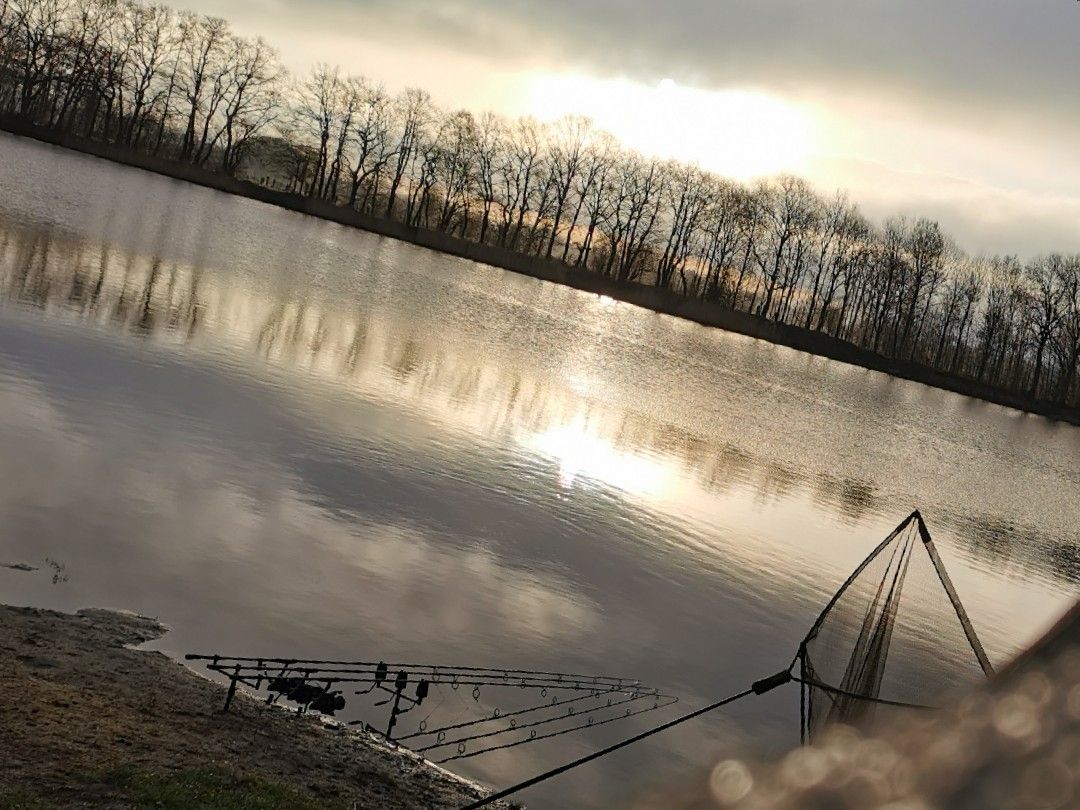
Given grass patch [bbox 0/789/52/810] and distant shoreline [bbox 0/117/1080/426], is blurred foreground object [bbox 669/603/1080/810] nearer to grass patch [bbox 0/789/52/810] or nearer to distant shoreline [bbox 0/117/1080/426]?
grass patch [bbox 0/789/52/810]

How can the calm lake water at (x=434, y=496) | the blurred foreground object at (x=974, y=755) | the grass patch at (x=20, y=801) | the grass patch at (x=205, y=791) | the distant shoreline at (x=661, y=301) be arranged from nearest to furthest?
the blurred foreground object at (x=974, y=755) < the grass patch at (x=20, y=801) < the grass patch at (x=205, y=791) < the calm lake water at (x=434, y=496) < the distant shoreline at (x=661, y=301)

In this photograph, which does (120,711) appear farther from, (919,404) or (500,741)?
(919,404)

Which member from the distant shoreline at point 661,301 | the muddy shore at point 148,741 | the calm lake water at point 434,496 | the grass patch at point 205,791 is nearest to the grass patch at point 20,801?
the muddy shore at point 148,741

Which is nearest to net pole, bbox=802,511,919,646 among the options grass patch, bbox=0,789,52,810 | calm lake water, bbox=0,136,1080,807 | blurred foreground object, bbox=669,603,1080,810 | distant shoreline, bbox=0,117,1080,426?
calm lake water, bbox=0,136,1080,807

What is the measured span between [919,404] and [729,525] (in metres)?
65.2

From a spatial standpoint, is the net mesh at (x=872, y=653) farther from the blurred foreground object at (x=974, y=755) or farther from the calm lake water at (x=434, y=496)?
the blurred foreground object at (x=974, y=755)

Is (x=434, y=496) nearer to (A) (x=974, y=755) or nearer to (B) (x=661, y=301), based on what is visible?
(A) (x=974, y=755)

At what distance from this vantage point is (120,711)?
28.1 ft

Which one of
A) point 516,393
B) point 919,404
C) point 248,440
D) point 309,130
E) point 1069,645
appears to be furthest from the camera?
point 309,130

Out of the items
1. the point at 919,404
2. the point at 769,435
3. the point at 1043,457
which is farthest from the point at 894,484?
the point at 919,404

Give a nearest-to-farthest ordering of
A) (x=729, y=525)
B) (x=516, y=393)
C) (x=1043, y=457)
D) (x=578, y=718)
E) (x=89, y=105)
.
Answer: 1. (x=578, y=718)
2. (x=729, y=525)
3. (x=516, y=393)
4. (x=1043, y=457)
5. (x=89, y=105)

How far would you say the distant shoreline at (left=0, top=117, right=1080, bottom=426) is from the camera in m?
120

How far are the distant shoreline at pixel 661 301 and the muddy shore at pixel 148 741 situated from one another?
111775 millimetres

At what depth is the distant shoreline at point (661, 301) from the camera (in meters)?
120
